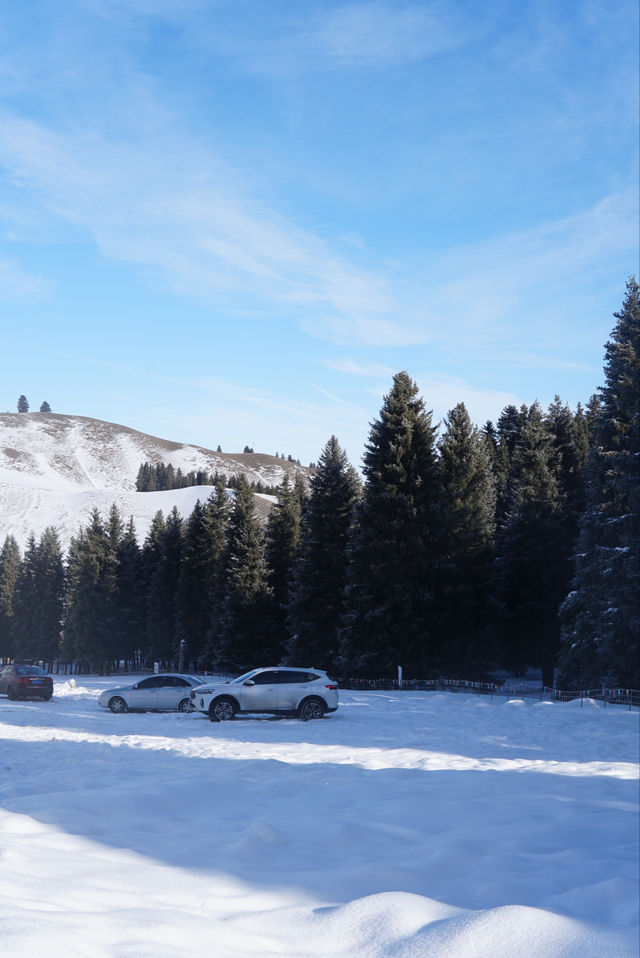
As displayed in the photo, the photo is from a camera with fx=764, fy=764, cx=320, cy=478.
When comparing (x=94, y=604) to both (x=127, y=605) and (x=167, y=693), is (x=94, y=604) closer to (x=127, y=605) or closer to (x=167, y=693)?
(x=127, y=605)

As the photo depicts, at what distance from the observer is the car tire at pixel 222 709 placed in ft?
70.7

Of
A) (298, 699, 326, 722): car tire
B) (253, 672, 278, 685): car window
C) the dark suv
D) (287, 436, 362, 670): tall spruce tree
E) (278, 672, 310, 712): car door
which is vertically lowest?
the dark suv

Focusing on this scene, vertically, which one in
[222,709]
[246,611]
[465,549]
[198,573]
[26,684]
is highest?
[465,549]

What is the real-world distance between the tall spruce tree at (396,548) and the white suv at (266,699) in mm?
14519

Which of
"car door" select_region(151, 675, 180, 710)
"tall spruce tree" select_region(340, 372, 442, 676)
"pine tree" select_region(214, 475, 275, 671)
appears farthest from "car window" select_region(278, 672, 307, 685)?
"pine tree" select_region(214, 475, 275, 671)

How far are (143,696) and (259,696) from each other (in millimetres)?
5950

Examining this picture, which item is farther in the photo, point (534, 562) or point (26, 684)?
point (534, 562)

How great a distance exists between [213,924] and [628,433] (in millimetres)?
29511

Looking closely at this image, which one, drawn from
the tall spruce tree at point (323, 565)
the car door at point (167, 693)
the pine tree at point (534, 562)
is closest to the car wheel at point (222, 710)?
the car door at point (167, 693)

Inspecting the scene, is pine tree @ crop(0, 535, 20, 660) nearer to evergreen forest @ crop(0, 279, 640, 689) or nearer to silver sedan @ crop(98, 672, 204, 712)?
evergreen forest @ crop(0, 279, 640, 689)

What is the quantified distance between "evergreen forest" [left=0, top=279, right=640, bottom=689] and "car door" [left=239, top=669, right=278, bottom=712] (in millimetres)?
13668

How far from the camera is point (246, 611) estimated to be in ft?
160

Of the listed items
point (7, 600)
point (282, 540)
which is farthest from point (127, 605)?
point (7, 600)

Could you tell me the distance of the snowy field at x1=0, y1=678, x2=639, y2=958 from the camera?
4762 millimetres
